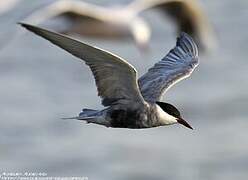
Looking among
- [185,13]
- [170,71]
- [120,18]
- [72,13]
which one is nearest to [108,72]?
[170,71]

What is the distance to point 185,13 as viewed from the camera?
9.43 metres

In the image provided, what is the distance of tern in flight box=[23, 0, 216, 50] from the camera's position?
827 cm

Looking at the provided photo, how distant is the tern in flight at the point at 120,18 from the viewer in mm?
8266

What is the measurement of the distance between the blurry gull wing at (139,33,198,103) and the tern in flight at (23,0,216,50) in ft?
5.77

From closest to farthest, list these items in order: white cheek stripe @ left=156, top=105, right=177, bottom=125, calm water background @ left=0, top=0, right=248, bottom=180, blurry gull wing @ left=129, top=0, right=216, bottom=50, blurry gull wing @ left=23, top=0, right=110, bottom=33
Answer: white cheek stripe @ left=156, top=105, right=177, bottom=125, blurry gull wing @ left=23, top=0, right=110, bottom=33, blurry gull wing @ left=129, top=0, right=216, bottom=50, calm water background @ left=0, top=0, right=248, bottom=180

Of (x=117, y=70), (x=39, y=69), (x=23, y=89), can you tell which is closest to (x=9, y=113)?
(x=23, y=89)

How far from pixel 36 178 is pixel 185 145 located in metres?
1.75

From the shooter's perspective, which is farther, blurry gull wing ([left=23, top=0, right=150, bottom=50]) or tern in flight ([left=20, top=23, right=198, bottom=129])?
blurry gull wing ([left=23, top=0, right=150, bottom=50])

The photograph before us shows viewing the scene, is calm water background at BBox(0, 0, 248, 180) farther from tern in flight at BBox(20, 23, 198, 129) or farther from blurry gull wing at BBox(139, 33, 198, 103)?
tern in flight at BBox(20, 23, 198, 129)

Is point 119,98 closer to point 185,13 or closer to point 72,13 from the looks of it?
point 72,13

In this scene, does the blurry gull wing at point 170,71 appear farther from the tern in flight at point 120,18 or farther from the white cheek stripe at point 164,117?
the tern in flight at point 120,18

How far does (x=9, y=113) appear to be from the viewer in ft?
35.5

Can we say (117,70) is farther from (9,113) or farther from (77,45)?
(9,113)

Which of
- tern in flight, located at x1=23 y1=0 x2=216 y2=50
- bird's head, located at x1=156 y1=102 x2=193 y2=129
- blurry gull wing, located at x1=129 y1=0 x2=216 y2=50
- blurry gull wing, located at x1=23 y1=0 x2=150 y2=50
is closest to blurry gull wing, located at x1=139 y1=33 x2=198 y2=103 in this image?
bird's head, located at x1=156 y1=102 x2=193 y2=129
